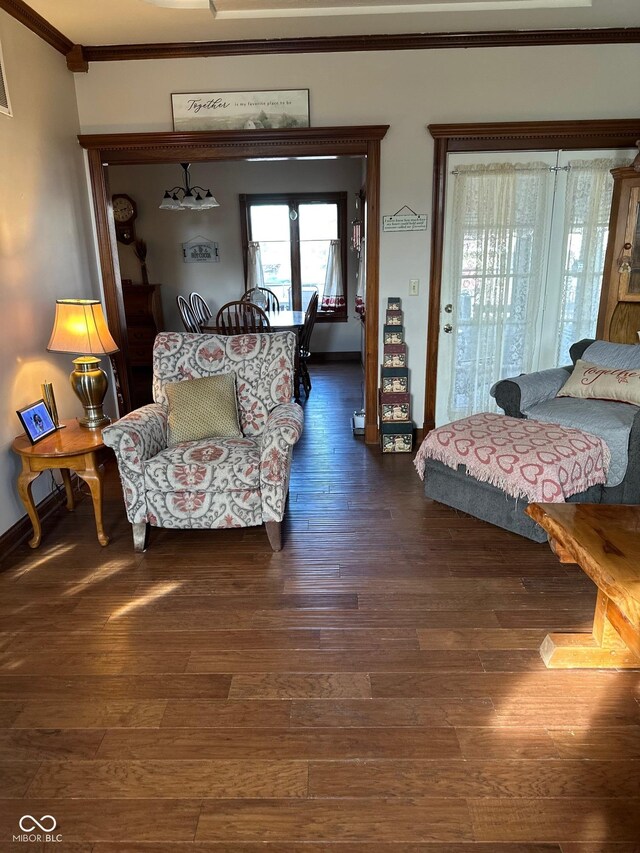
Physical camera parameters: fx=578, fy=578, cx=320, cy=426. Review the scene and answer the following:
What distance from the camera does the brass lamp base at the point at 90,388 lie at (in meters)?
3.13

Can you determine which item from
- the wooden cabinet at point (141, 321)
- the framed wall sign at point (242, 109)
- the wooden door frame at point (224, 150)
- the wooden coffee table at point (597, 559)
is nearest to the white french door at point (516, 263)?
the wooden door frame at point (224, 150)

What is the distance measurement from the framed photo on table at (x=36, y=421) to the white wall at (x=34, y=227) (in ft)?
0.32

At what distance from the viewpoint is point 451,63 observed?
3.81 metres

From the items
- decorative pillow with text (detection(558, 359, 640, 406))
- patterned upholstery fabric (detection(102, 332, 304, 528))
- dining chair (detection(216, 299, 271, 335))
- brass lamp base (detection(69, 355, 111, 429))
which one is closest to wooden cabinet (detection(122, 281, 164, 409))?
dining chair (detection(216, 299, 271, 335))

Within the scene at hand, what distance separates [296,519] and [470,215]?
98.0 inches

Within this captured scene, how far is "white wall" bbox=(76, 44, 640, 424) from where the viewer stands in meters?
3.80

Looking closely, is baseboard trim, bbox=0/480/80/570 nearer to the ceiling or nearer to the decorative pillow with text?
the ceiling

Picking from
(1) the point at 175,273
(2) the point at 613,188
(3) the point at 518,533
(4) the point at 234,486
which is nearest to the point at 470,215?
(2) the point at 613,188

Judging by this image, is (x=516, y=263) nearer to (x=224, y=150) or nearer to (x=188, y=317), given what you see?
(x=224, y=150)

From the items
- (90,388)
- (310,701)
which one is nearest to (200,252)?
(90,388)

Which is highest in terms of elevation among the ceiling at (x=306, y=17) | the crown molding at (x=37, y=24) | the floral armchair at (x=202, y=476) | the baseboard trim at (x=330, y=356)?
the ceiling at (x=306, y=17)

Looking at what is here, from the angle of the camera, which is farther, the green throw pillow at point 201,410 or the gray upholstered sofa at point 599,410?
the green throw pillow at point 201,410

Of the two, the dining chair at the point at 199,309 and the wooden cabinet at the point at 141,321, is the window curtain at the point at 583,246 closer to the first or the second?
the dining chair at the point at 199,309

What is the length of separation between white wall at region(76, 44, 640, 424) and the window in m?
3.42
